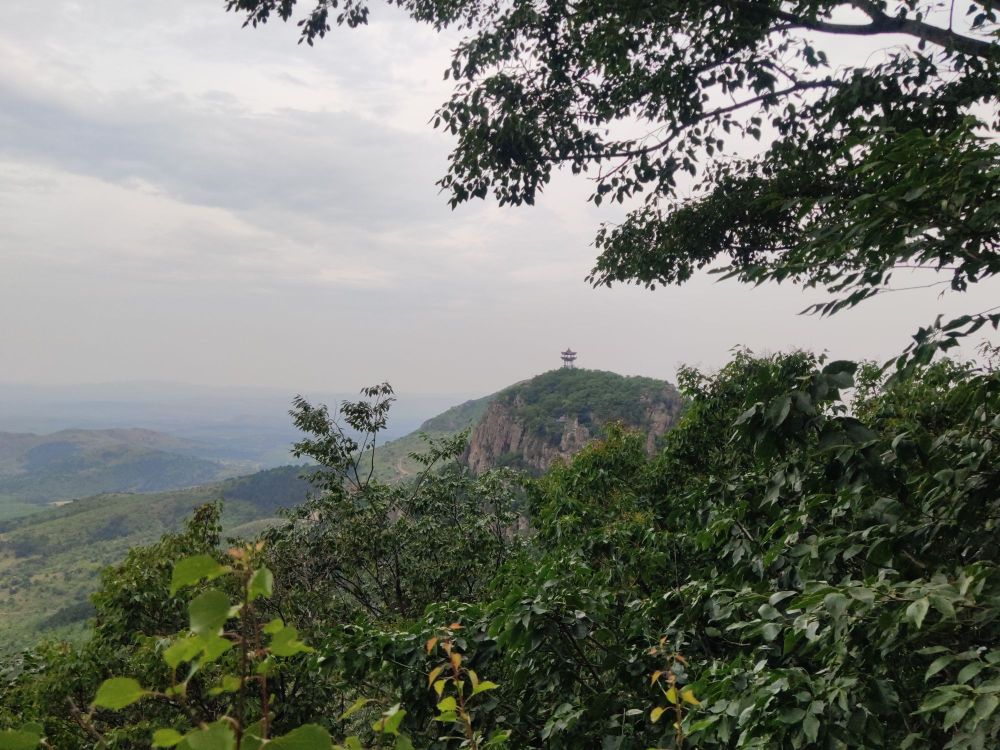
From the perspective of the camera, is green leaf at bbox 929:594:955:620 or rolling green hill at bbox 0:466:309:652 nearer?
green leaf at bbox 929:594:955:620

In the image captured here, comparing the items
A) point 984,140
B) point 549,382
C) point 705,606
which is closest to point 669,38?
point 984,140

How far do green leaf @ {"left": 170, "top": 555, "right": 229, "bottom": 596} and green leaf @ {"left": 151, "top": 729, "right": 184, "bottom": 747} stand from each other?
0.73 ft

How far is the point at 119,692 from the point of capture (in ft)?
3.04

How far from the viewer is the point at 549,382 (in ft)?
304

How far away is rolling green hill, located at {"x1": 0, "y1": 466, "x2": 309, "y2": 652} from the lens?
287 feet

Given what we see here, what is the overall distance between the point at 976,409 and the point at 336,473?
11.2 metres

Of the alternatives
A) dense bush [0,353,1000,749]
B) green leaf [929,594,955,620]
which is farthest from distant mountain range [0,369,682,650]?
green leaf [929,594,955,620]

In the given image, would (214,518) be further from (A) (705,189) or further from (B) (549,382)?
(B) (549,382)

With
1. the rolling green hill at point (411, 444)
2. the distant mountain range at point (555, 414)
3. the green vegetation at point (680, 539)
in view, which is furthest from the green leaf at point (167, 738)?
the rolling green hill at point (411, 444)

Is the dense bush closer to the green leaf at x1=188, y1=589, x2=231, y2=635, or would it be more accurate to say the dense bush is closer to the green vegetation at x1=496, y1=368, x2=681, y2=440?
the green leaf at x1=188, y1=589, x2=231, y2=635

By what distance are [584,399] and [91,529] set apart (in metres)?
92.1

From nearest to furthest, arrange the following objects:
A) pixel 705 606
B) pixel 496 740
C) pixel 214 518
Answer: pixel 496 740
pixel 705 606
pixel 214 518

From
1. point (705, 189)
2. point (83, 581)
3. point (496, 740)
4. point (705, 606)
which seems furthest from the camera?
point (83, 581)

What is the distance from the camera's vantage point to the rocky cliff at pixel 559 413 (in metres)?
69.7
